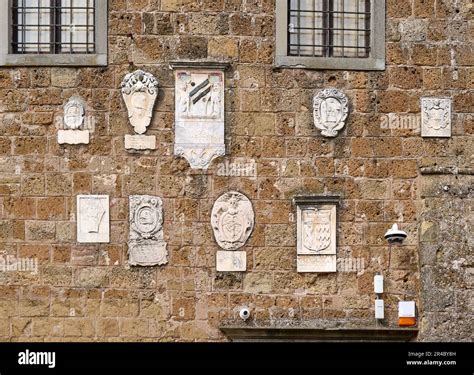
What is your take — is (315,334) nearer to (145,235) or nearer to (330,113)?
(145,235)

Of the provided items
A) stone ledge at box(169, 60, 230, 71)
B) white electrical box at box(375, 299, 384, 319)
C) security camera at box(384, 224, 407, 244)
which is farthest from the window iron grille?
white electrical box at box(375, 299, 384, 319)

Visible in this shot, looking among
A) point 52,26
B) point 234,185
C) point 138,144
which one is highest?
point 52,26

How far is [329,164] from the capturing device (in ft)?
62.4

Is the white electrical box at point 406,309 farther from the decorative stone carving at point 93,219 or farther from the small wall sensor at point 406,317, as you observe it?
the decorative stone carving at point 93,219

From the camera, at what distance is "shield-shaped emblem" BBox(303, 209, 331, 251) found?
18.9 meters

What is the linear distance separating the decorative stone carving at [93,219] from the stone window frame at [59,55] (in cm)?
134

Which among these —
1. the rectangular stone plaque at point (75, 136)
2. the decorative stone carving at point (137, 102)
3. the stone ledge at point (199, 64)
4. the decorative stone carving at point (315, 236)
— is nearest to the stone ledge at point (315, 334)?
the decorative stone carving at point (315, 236)

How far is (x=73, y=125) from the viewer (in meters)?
18.9

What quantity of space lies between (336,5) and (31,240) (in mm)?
3840

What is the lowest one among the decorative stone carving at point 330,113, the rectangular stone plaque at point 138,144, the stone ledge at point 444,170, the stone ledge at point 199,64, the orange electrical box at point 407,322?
the orange electrical box at point 407,322

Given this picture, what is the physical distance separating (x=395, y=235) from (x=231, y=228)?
5.26ft

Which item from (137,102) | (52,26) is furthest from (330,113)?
(52,26)

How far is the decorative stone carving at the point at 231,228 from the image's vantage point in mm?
18844

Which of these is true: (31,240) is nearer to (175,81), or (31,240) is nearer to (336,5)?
(175,81)
